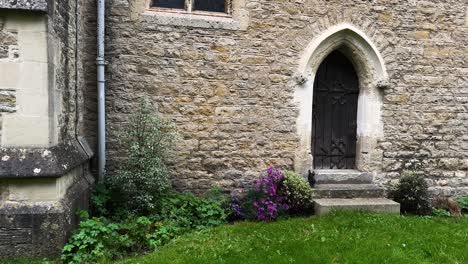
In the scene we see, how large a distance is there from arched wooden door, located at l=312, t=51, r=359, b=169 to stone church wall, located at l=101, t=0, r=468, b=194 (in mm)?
511

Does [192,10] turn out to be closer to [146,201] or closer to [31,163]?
[146,201]

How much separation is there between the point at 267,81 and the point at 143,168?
2305 mm

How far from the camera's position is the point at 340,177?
6273mm

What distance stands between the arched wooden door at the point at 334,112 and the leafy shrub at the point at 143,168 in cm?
259

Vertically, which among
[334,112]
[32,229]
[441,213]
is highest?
[334,112]

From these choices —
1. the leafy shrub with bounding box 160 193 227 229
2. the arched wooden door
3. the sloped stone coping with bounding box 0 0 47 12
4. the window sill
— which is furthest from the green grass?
the window sill

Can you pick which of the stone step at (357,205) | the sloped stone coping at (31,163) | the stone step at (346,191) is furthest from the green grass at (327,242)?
the sloped stone coping at (31,163)

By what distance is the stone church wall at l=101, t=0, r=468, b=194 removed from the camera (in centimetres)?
563

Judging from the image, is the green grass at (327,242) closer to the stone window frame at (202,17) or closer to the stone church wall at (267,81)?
the stone church wall at (267,81)

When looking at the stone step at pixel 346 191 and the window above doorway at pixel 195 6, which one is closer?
the window above doorway at pixel 195 6

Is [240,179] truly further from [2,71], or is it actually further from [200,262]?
[2,71]

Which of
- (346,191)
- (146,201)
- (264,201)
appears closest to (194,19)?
(146,201)

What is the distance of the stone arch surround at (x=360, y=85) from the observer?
19.8ft

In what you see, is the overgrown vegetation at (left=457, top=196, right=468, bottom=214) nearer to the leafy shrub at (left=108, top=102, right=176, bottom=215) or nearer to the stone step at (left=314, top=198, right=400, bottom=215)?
the stone step at (left=314, top=198, right=400, bottom=215)
